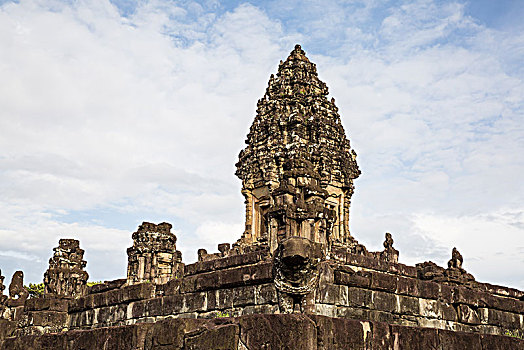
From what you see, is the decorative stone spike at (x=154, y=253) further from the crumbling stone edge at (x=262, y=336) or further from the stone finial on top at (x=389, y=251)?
the crumbling stone edge at (x=262, y=336)

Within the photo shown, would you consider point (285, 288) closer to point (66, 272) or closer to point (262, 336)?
point (262, 336)

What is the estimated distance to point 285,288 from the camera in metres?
6.30


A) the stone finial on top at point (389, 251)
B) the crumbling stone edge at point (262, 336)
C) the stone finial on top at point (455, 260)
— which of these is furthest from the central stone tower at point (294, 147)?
the crumbling stone edge at point (262, 336)

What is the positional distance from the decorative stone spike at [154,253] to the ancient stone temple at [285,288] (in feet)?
0.17

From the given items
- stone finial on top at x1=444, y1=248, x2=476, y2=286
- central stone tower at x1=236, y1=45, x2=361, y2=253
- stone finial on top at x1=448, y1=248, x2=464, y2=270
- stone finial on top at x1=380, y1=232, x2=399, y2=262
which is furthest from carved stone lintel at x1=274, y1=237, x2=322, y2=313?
stone finial on top at x1=380, y1=232, x2=399, y2=262

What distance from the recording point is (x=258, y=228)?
23547 mm

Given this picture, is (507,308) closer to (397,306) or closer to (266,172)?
(397,306)

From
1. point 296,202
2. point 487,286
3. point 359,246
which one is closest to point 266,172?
point 359,246

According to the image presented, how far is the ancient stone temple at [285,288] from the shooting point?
582 centimetres

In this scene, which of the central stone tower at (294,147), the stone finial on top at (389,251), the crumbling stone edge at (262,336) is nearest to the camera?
the crumbling stone edge at (262,336)

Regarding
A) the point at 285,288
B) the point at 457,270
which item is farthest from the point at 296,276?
the point at 457,270

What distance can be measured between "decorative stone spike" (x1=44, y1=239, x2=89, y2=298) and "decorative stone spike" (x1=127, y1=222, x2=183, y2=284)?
1.86m

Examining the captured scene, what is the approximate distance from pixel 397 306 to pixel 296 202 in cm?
363

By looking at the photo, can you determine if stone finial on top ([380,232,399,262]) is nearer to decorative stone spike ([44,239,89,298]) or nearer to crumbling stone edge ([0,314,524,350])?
decorative stone spike ([44,239,89,298])
